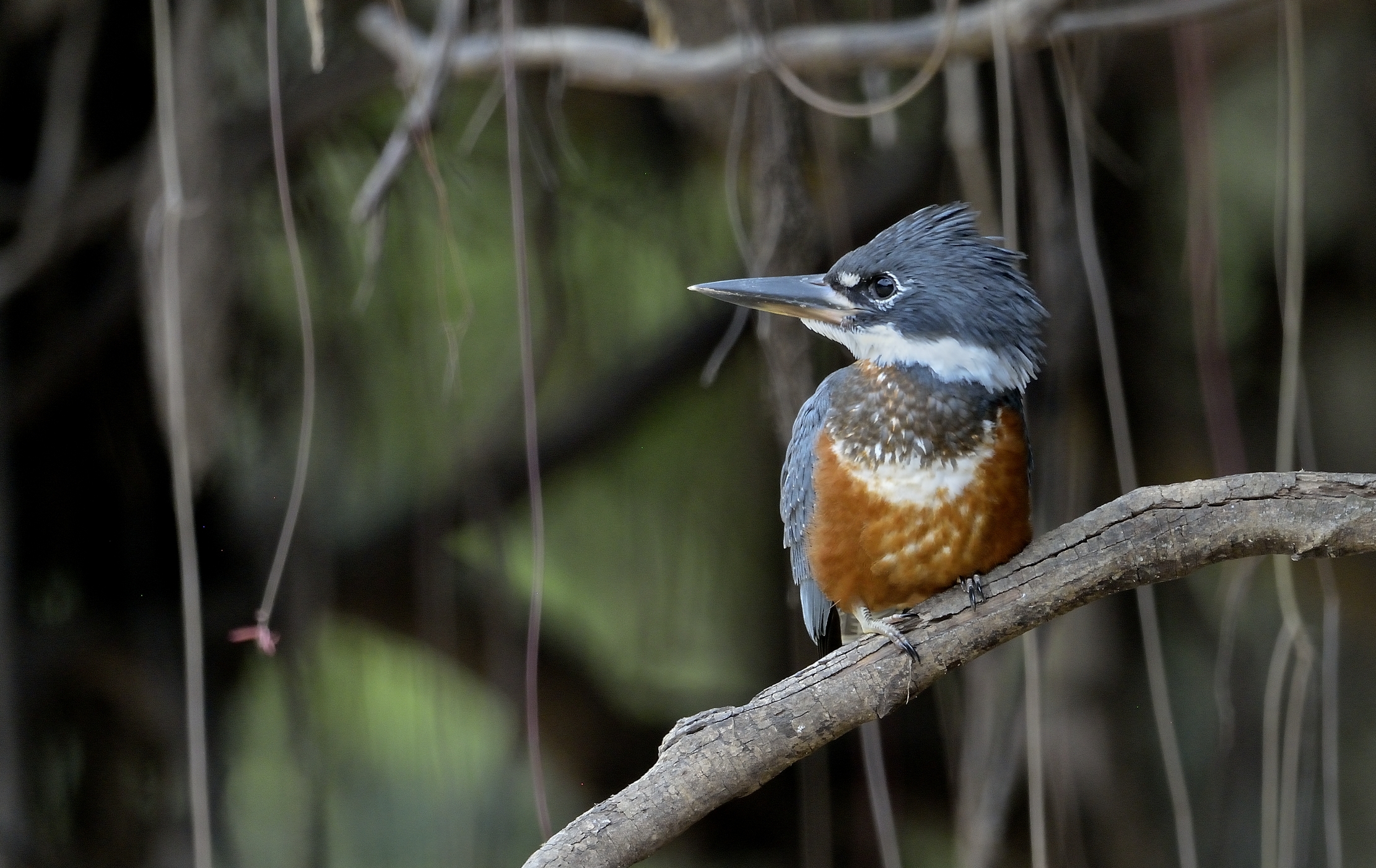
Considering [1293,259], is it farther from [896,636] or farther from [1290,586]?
[896,636]

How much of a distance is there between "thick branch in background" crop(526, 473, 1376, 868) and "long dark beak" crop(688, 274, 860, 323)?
0.95 feet

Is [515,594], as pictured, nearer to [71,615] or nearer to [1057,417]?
[71,615]

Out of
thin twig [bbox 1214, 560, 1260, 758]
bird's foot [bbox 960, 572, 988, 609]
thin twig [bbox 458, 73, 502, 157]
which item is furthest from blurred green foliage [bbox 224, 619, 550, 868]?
bird's foot [bbox 960, 572, 988, 609]

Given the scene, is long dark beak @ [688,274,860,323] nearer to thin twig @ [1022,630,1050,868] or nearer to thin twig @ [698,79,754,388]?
thin twig @ [698,79,754,388]

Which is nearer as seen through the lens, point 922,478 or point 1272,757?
point 922,478

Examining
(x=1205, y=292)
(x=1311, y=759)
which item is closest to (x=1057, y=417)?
(x=1205, y=292)

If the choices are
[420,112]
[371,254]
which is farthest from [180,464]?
[420,112]

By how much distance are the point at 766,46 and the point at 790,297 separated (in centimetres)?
44

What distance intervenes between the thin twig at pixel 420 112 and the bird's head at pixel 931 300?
48 cm

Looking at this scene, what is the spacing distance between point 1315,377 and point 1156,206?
412 millimetres

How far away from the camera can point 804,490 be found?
1.10 meters

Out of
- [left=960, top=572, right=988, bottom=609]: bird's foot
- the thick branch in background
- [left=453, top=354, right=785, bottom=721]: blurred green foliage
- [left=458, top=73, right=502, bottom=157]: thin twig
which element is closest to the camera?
the thick branch in background

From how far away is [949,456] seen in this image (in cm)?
100

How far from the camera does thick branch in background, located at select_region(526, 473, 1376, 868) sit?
81 cm
